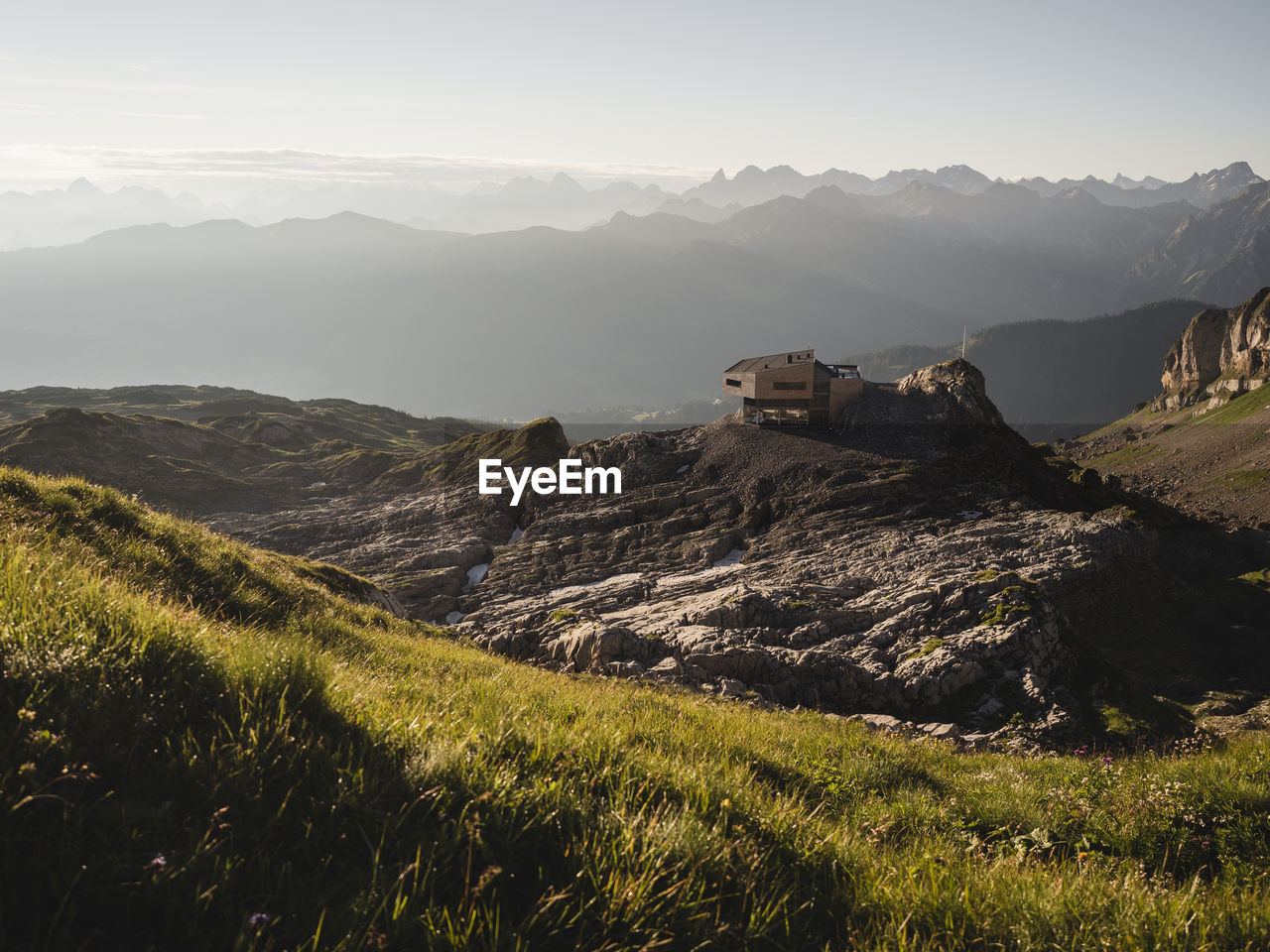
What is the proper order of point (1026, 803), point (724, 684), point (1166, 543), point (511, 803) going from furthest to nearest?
point (1166, 543) → point (724, 684) → point (1026, 803) → point (511, 803)

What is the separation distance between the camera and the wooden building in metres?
61.2

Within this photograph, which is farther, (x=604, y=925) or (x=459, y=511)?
(x=459, y=511)

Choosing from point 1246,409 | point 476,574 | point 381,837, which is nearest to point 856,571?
point 476,574

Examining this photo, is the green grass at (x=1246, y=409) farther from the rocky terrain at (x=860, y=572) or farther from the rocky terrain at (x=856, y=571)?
the rocky terrain at (x=856, y=571)

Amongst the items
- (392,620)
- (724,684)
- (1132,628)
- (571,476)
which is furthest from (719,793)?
(571,476)

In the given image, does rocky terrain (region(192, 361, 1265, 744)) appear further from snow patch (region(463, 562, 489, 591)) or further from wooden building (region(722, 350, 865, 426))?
wooden building (region(722, 350, 865, 426))

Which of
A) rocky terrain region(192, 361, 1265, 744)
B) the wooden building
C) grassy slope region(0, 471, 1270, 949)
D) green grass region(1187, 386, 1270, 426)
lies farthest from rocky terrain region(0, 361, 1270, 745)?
green grass region(1187, 386, 1270, 426)

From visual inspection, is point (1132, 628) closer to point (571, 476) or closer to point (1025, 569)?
point (1025, 569)

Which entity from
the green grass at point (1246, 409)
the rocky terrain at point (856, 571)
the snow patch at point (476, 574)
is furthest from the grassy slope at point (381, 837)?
the green grass at point (1246, 409)

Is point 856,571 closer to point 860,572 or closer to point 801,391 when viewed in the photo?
point 860,572

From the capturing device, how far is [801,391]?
61.7m

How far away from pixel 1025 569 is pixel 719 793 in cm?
3896

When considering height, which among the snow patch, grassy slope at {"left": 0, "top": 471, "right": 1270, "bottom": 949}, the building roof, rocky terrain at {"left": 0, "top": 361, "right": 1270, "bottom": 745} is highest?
the building roof

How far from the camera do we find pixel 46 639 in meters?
3.74
